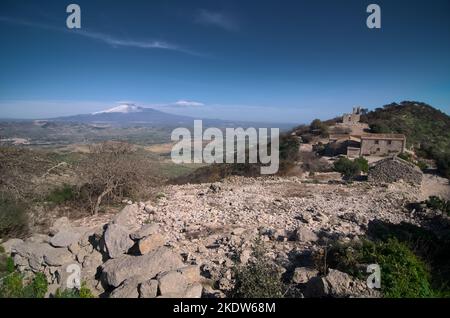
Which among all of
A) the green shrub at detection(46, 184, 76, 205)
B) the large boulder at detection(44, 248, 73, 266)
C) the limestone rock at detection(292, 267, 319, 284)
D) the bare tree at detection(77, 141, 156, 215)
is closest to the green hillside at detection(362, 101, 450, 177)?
the limestone rock at detection(292, 267, 319, 284)

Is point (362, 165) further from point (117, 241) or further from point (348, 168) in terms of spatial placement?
point (117, 241)

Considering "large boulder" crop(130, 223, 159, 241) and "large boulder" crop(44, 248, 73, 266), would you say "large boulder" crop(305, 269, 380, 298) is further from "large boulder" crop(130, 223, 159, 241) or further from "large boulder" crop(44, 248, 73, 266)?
"large boulder" crop(44, 248, 73, 266)

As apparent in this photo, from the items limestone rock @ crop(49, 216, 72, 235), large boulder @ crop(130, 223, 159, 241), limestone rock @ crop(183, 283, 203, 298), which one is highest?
large boulder @ crop(130, 223, 159, 241)

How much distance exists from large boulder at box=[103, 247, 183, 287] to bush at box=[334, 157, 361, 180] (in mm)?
12314

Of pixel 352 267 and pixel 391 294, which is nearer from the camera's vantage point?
pixel 391 294

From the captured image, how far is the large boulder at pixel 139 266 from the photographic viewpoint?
14.5 ft

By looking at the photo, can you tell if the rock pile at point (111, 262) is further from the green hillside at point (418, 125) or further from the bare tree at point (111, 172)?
the green hillside at point (418, 125)

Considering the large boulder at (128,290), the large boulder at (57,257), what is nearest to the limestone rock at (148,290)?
the large boulder at (128,290)

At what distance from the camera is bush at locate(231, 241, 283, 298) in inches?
156

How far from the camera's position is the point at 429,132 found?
109ft

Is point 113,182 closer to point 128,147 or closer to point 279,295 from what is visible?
point 128,147
